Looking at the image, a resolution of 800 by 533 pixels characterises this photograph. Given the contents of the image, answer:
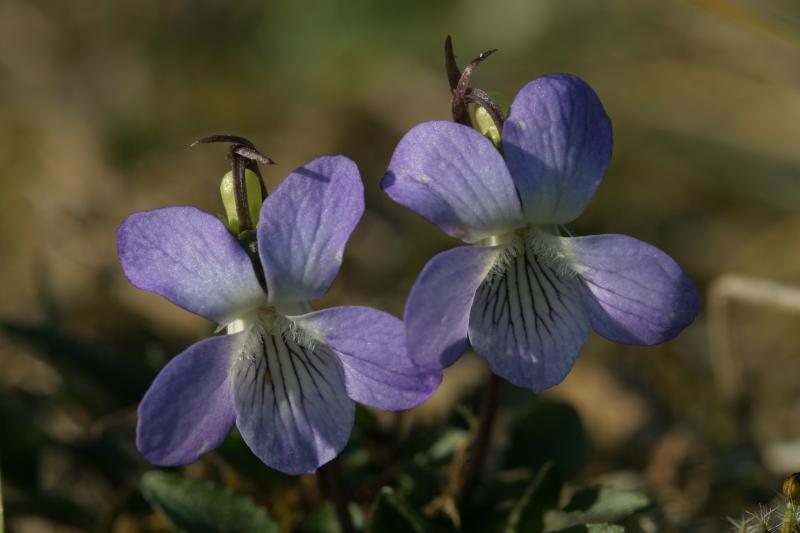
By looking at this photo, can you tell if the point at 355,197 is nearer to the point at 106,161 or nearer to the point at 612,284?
the point at 612,284

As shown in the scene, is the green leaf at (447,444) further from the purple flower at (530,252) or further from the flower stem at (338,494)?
the purple flower at (530,252)

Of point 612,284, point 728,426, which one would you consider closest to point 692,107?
point 728,426

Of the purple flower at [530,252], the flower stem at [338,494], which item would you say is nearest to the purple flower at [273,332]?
the purple flower at [530,252]

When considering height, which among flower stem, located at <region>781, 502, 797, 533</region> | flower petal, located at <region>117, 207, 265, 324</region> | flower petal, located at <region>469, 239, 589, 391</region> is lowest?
flower stem, located at <region>781, 502, 797, 533</region>

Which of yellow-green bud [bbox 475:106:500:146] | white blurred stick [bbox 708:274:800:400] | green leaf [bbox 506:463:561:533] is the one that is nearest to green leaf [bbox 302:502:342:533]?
green leaf [bbox 506:463:561:533]

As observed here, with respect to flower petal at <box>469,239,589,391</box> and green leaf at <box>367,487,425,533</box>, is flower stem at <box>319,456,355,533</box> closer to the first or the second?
green leaf at <box>367,487,425,533</box>

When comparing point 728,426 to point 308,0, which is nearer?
point 728,426
